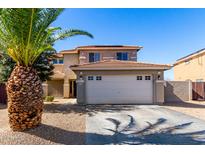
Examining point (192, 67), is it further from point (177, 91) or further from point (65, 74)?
point (65, 74)

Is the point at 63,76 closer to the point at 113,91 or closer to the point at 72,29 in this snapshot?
the point at 113,91

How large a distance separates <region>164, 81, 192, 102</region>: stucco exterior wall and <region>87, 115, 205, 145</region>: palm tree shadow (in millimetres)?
11641

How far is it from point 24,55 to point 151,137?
237 inches

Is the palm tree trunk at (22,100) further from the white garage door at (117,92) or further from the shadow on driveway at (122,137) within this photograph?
the white garage door at (117,92)

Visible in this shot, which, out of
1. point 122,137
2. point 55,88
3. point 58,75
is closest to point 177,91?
point 58,75

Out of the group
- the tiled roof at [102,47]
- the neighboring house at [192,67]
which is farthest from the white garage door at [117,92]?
the neighboring house at [192,67]

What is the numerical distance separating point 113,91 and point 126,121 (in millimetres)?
Result: 7437

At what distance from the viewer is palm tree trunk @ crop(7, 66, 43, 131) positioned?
8.66 m

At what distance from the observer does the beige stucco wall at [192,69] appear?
89.2 feet

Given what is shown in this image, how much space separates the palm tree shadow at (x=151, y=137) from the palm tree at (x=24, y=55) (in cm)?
267

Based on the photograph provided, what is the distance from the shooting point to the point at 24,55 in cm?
906

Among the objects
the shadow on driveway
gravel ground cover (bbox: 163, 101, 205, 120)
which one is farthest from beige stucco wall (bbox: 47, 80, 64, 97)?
the shadow on driveway
